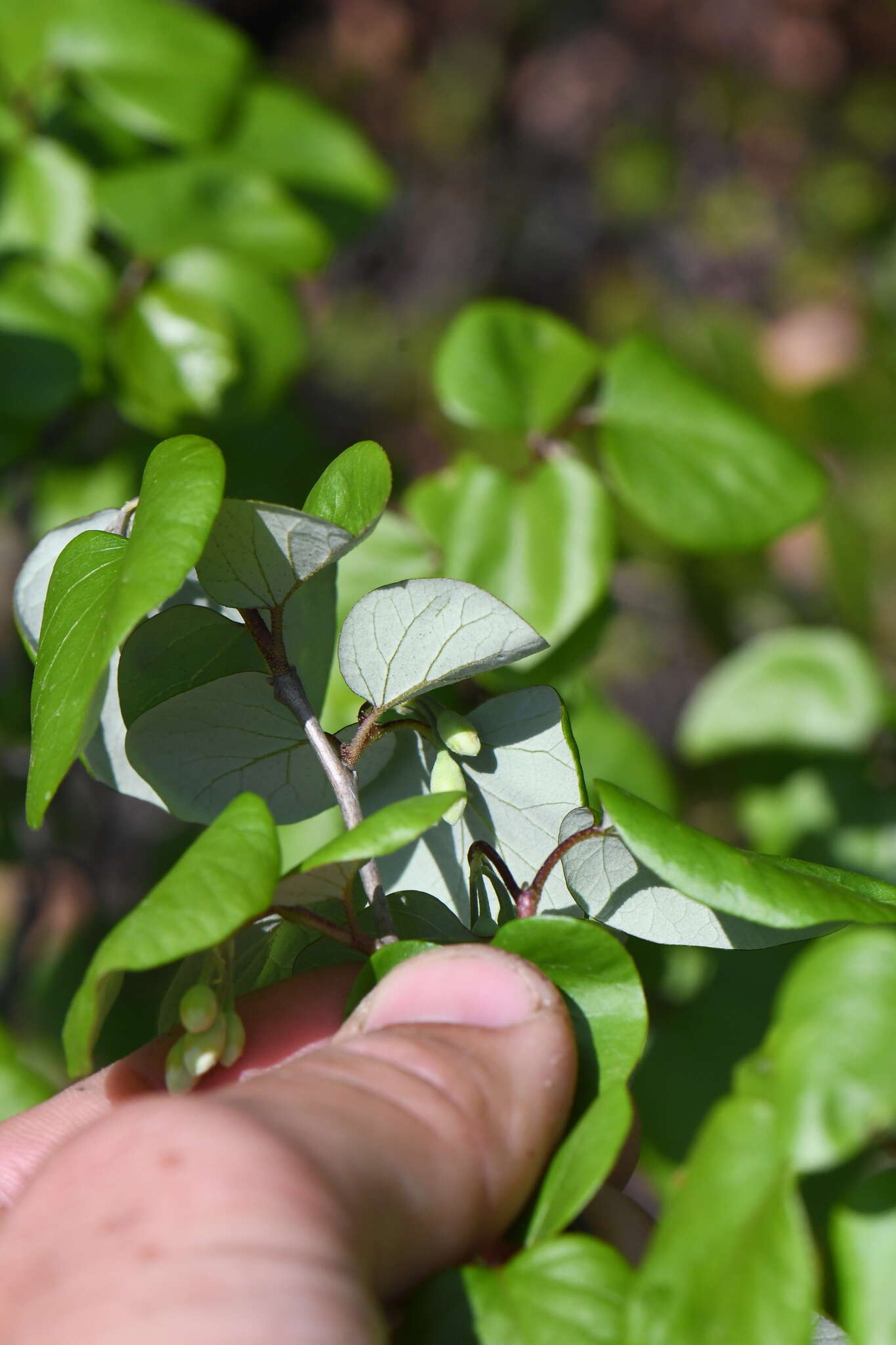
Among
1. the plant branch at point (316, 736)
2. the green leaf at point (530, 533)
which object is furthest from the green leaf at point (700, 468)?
the plant branch at point (316, 736)

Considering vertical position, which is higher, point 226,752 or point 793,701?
point 226,752

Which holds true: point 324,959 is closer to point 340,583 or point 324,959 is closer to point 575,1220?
point 575,1220

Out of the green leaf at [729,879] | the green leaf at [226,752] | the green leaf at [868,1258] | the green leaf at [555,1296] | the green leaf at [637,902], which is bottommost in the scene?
the green leaf at [555,1296]

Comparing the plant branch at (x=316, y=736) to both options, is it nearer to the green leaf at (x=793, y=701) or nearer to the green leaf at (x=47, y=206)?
the green leaf at (x=47, y=206)

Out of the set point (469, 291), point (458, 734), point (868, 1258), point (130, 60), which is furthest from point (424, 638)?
point (469, 291)

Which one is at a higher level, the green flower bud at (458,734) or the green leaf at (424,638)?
the green leaf at (424,638)

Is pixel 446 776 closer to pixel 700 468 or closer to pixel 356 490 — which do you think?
pixel 356 490

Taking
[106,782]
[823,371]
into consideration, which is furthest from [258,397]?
[823,371]
